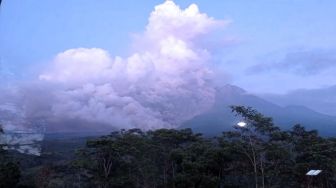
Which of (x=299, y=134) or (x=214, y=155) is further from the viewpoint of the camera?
(x=299, y=134)

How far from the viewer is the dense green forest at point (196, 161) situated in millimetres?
29453

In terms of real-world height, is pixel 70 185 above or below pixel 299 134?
below

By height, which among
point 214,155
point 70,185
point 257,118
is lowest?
point 70,185

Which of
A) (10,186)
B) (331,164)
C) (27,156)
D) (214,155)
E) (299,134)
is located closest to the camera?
(331,164)

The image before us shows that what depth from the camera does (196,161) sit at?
33062mm

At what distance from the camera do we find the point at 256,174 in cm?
2984

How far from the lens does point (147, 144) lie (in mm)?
34906

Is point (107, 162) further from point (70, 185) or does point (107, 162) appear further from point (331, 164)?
point (331, 164)

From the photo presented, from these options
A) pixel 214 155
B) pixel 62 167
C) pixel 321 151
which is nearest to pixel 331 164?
pixel 321 151

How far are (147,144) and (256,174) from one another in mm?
9311

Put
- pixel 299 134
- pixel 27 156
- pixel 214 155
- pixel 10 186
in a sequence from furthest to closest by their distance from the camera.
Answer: pixel 27 156
pixel 299 134
pixel 10 186
pixel 214 155

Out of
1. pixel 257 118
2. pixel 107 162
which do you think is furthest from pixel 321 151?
pixel 107 162

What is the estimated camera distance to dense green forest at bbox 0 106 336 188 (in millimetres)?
29453

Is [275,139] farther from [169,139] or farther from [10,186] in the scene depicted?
[10,186]
